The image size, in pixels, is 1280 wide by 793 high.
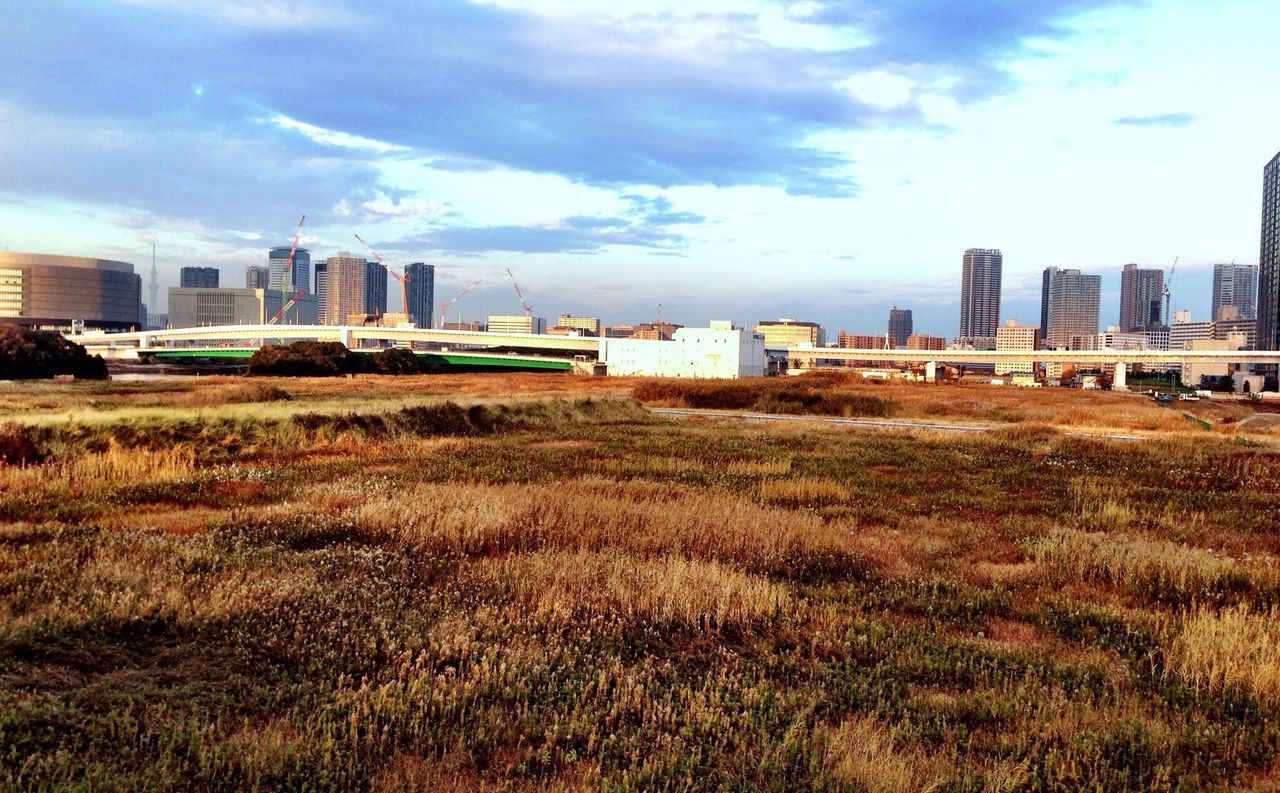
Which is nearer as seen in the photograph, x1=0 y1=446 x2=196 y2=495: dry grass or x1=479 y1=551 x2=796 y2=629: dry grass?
x1=479 y1=551 x2=796 y2=629: dry grass

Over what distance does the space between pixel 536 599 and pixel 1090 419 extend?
5569 cm

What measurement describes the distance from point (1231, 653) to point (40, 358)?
10685cm

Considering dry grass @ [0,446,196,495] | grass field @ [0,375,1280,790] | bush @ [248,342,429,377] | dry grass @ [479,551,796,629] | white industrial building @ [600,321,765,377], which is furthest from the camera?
white industrial building @ [600,321,765,377]

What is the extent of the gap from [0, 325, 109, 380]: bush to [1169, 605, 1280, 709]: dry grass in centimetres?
9613

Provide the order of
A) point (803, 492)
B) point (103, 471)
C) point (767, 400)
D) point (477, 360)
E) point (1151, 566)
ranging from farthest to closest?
point (477, 360), point (767, 400), point (803, 492), point (103, 471), point (1151, 566)

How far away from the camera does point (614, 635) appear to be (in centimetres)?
1040

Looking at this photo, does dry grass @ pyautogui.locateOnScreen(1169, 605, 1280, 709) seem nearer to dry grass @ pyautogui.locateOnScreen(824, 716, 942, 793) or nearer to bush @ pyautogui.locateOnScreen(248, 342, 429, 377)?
dry grass @ pyautogui.locateOnScreen(824, 716, 942, 793)

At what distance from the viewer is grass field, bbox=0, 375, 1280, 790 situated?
7.29 metres

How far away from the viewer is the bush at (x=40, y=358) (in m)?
87.2

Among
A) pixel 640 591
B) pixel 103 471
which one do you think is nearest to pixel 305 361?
pixel 103 471

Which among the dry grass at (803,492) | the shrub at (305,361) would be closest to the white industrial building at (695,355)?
the shrub at (305,361)

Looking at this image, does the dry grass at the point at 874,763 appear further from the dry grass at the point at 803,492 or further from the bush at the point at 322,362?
the bush at the point at 322,362

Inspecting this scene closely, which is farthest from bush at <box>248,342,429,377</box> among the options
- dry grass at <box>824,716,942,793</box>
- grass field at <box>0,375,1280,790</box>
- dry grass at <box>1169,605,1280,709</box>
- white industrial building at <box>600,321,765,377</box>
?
dry grass at <box>824,716,942,793</box>

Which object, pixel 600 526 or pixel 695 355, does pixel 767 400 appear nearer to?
pixel 600 526
